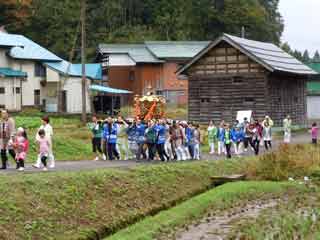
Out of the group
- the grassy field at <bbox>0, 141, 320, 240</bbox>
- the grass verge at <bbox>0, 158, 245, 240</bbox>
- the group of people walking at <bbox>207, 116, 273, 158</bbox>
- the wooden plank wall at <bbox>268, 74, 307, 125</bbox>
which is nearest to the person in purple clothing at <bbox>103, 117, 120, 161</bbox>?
the grassy field at <bbox>0, 141, 320, 240</bbox>

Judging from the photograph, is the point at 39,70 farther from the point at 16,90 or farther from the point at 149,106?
the point at 149,106

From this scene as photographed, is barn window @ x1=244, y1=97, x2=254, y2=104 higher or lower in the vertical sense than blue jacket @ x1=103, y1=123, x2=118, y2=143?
higher

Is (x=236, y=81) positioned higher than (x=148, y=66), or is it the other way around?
(x=148, y=66)

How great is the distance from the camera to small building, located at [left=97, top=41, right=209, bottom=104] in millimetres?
66438

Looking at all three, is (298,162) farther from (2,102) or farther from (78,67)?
(78,67)

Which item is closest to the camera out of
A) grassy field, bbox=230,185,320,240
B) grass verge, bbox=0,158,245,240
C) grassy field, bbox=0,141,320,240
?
grass verge, bbox=0,158,245,240

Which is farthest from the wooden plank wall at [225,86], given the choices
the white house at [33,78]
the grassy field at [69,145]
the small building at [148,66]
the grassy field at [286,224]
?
the grassy field at [286,224]

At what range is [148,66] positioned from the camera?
6775 centimetres

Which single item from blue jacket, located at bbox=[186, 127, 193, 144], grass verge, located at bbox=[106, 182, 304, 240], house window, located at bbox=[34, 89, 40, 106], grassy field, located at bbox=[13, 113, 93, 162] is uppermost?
house window, located at bbox=[34, 89, 40, 106]

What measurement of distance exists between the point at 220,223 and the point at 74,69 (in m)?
46.3

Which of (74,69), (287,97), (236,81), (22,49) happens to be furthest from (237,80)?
(74,69)

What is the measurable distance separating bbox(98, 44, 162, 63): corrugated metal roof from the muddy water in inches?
1894

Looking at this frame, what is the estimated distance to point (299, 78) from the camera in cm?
4931

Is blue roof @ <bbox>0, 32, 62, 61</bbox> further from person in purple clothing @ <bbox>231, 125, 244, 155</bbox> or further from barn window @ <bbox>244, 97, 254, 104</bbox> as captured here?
person in purple clothing @ <bbox>231, 125, 244, 155</bbox>
